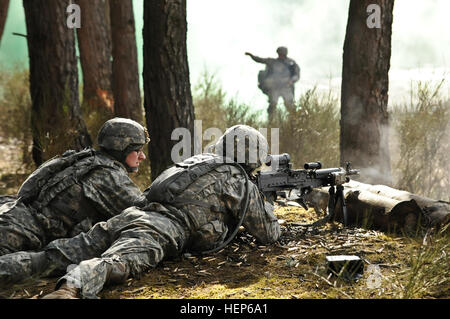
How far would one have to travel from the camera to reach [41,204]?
4.58 m

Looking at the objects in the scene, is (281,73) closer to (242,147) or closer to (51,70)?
(51,70)

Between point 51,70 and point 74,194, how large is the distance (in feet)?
11.2

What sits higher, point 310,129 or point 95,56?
point 95,56

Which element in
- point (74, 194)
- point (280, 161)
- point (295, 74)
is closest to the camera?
point (74, 194)

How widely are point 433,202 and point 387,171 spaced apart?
2.64m

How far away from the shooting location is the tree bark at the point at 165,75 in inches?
263

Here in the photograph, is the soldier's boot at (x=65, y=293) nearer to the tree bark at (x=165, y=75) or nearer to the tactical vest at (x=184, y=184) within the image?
the tactical vest at (x=184, y=184)

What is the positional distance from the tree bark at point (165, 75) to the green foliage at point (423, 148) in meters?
4.23

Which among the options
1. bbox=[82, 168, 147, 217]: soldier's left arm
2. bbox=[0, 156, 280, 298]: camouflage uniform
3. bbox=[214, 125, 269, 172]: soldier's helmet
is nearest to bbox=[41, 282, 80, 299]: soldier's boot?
bbox=[0, 156, 280, 298]: camouflage uniform

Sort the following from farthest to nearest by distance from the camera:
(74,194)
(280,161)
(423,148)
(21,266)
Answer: (423,148) < (280,161) < (74,194) < (21,266)

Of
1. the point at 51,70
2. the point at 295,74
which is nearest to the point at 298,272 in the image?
the point at 51,70

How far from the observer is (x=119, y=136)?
15.8ft

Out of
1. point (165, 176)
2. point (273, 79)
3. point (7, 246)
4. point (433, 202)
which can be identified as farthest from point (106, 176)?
point (273, 79)
